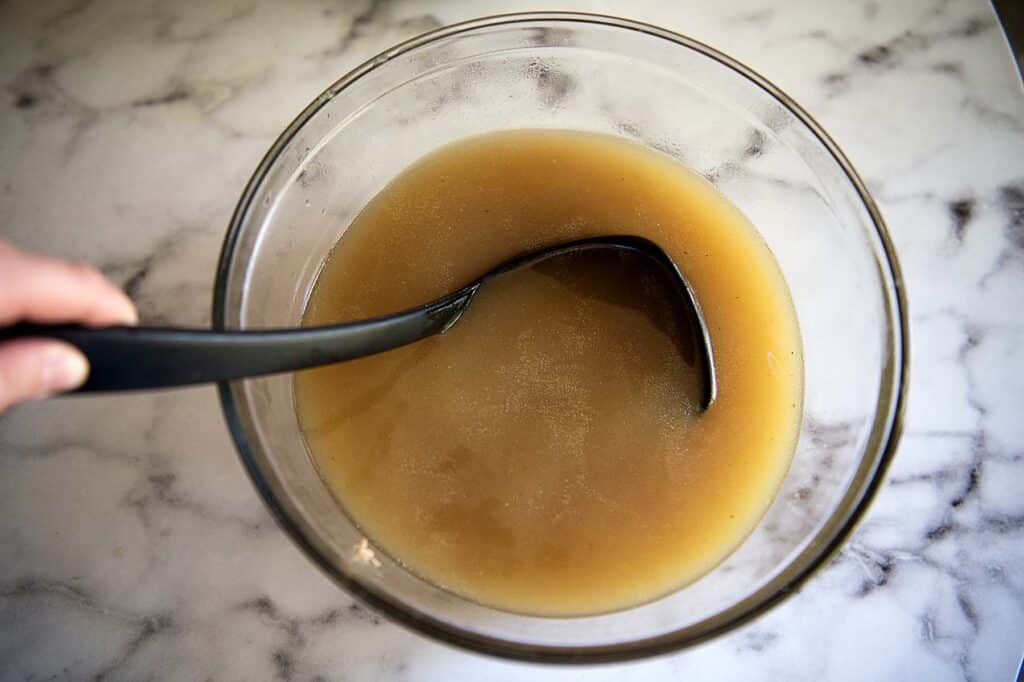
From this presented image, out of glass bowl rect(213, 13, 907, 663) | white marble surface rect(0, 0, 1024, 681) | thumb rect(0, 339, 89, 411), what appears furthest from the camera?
white marble surface rect(0, 0, 1024, 681)

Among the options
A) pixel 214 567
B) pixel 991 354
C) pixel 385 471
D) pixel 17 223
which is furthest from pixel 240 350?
pixel 991 354

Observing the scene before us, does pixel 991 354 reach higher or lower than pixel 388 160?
lower

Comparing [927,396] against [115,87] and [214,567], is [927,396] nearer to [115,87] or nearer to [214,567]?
[214,567]

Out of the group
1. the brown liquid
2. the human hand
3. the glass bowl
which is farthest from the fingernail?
the brown liquid

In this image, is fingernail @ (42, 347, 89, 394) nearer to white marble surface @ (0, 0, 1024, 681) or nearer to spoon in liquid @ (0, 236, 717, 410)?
spoon in liquid @ (0, 236, 717, 410)

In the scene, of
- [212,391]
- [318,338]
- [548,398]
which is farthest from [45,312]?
[548,398]

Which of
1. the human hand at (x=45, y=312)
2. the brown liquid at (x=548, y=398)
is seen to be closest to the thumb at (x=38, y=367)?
the human hand at (x=45, y=312)
